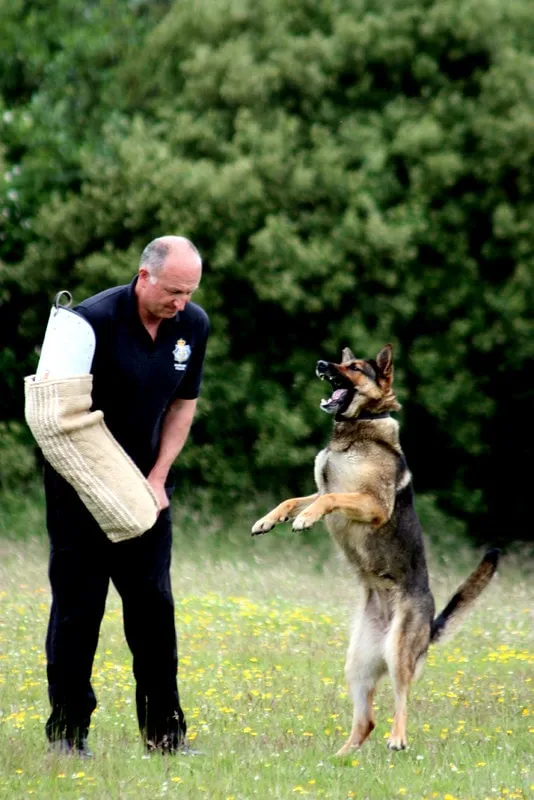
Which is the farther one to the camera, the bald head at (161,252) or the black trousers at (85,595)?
the black trousers at (85,595)

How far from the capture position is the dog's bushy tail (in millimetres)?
7164

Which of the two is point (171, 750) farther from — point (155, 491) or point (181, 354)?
point (181, 354)

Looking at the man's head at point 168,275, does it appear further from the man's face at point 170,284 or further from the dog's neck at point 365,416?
the dog's neck at point 365,416

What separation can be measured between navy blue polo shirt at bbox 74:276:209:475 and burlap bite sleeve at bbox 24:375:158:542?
0.54 ft

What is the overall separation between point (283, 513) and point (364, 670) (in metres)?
0.94

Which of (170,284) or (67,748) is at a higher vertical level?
(170,284)

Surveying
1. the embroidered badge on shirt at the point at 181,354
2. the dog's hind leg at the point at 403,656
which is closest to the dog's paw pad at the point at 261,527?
the dog's hind leg at the point at 403,656

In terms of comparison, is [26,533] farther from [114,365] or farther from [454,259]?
[114,365]

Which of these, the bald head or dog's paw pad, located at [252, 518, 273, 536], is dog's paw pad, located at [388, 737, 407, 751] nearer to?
dog's paw pad, located at [252, 518, 273, 536]

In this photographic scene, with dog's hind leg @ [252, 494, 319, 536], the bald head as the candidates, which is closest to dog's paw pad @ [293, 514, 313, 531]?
dog's hind leg @ [252, 494, 319, 536]

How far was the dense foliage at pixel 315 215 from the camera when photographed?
59.9 feet

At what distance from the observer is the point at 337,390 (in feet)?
24.1

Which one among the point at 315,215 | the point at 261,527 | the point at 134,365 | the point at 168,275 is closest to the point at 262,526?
the point at 261,527

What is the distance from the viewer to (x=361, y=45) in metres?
18.8
